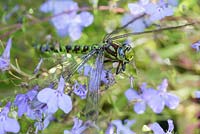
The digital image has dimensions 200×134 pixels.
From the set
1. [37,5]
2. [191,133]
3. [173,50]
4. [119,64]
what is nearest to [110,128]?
[119,64]

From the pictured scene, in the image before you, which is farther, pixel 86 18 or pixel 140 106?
pixel 86 18

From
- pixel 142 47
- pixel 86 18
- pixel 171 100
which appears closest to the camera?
pixel 171 100

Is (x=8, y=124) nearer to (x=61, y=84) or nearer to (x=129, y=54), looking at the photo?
(x=61, y=84)

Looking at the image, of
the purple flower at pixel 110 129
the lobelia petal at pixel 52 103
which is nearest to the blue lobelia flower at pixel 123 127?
the purple flower at pixel 110 129

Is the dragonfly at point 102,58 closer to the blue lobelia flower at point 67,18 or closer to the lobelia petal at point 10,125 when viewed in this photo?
the lobelia petal at point 10,125

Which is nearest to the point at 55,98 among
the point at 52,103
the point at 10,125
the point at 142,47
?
the point at 52,103

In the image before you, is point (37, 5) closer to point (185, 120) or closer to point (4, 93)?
point (4, 93)

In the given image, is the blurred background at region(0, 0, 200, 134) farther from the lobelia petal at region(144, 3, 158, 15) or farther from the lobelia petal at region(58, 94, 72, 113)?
the lobelia petal at region(58, 94, 72, 113)

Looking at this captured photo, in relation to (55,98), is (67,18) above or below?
above
